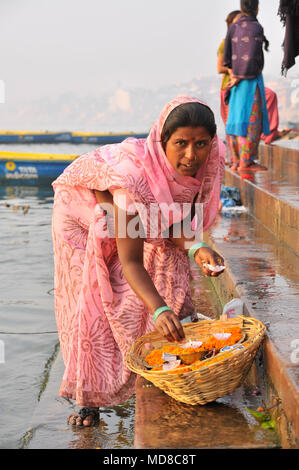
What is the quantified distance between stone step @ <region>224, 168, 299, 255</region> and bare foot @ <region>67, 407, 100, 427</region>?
2020 mm

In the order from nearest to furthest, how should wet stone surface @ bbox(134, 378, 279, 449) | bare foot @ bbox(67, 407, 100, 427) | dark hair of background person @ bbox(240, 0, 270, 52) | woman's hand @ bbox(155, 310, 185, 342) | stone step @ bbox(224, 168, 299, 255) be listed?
wet stone surface @ bbox(134, 378, 279, 449), woman's hand @ bbox(155, 310, 185, 342), bare foot @ bbox(67, 407, 100, 427), stone step @ bbox(224, 168, 299, 255), dark hair of background person @ bbox(240, 0, 270, 52)

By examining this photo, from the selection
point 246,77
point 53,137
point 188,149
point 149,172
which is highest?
point 188,149

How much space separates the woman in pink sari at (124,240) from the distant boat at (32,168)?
12.6 m

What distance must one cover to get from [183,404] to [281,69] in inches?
121

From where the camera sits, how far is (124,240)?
262 cm

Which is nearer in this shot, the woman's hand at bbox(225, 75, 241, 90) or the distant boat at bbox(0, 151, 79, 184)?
the woman's hand at bbox(225, 75, 241, 90)

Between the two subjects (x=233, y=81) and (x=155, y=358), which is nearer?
(x=155, y=358)

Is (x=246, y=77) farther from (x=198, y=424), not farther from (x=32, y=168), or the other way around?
(x=32, y=168)

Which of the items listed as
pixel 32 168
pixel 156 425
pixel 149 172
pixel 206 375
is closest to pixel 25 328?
pixel 149 172

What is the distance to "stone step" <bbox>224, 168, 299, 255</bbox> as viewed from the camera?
4688 mm

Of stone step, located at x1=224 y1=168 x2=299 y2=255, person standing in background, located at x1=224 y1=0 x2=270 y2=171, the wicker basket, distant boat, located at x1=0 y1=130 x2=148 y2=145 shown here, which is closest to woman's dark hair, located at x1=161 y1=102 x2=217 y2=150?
the wicker basket

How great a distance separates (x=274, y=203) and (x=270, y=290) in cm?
197

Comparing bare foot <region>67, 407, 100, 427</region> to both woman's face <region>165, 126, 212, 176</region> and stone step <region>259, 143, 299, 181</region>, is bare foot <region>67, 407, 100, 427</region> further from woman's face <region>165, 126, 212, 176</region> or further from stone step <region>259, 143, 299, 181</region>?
stone step <region>259, 143, 299, 181</region>

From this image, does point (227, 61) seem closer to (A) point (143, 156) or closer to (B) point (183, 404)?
(A) point (143, 156)
